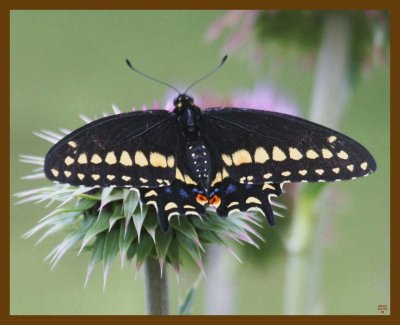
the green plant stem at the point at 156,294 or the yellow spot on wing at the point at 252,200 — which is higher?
the yellow spot on wing at the point at 252,200

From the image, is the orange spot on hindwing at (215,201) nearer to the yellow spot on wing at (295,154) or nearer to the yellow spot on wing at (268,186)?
the yellow spot on wing at (268,186)

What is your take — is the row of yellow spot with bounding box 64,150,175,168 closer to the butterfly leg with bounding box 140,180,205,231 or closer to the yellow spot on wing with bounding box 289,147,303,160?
the butterfly leg with bounding box 140,180,205,231

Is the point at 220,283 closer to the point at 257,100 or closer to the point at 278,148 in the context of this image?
the point at 257,100

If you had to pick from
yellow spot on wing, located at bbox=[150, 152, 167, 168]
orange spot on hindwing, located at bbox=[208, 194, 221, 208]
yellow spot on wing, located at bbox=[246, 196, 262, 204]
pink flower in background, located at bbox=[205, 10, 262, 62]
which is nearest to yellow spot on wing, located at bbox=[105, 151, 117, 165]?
yellow spot on wing, located at bbox=[150, 152, 167, 168]

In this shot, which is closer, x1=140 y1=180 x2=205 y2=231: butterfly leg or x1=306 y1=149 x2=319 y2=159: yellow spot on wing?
x1=140 y1=180 x2=205 y2=231: butterfly leg

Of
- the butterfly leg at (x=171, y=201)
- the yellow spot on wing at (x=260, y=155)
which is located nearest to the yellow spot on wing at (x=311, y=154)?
the yellow spot on wing at (x=260, y=155)

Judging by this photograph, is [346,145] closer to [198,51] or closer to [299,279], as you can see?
[299,279]
